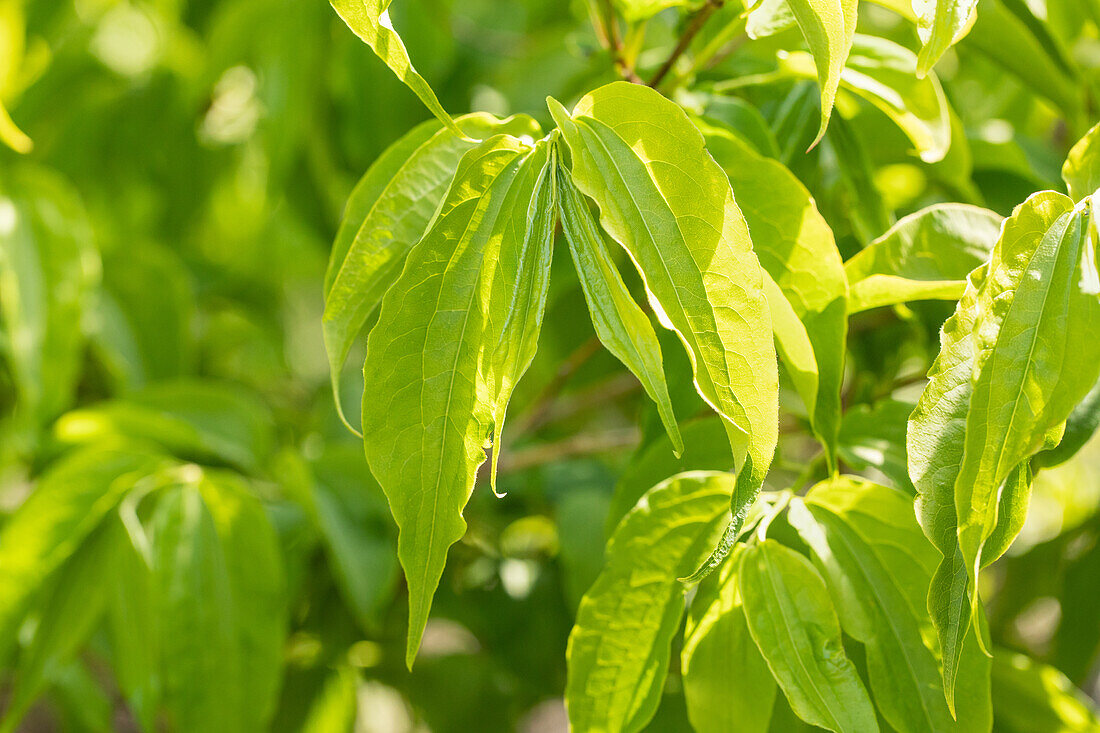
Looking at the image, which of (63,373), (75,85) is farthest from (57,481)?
(75,85)

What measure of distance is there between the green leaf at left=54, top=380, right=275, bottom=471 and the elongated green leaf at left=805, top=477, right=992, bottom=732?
1.15ft

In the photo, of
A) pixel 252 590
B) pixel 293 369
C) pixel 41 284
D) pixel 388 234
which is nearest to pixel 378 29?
pixel 388 234

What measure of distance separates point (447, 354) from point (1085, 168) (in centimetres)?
18

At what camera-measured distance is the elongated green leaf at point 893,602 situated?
250mm

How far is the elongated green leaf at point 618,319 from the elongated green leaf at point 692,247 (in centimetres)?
1

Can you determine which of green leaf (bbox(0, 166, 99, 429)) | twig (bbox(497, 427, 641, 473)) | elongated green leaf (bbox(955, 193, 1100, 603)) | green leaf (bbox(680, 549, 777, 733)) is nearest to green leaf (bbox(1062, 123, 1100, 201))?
elongated green leaf (bbox(955, 193, 1100, 603))

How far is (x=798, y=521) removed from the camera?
26cm

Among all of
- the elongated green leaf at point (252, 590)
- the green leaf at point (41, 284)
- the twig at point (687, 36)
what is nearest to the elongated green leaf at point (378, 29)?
the twig at point (687, 36)

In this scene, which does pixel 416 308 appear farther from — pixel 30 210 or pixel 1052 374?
pixel 30 210

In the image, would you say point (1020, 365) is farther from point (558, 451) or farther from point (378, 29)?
point (558, 451)

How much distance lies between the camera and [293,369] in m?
0.87

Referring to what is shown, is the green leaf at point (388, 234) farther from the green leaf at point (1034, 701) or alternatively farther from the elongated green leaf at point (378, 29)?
the green leaf at point (1034, 701)

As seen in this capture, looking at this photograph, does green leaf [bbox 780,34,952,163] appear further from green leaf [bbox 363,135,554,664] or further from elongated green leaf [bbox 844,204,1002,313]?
green leaf [bbox 363,135,554,664]

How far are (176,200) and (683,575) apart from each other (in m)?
0.59
